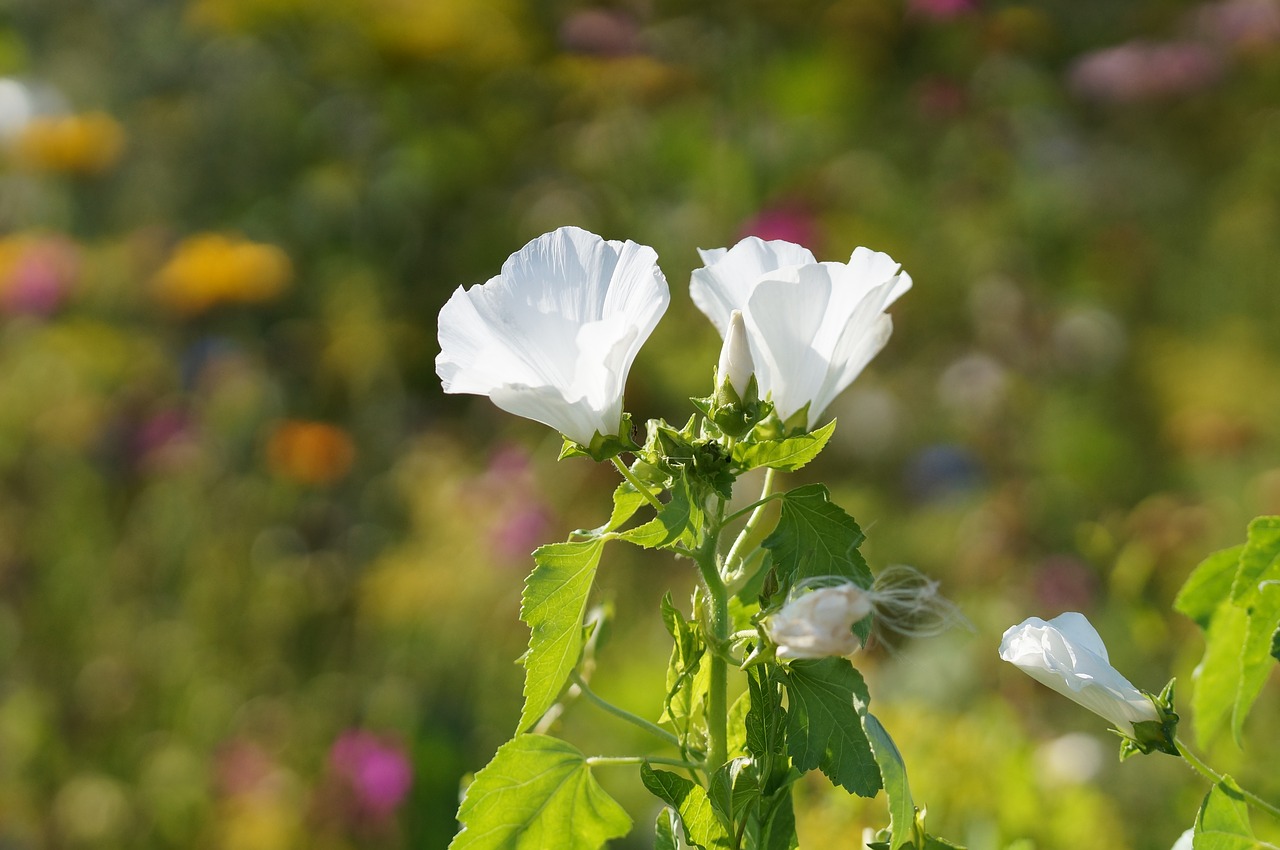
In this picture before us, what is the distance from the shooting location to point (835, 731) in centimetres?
40

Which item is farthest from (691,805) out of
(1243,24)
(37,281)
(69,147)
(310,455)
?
(1243,24)

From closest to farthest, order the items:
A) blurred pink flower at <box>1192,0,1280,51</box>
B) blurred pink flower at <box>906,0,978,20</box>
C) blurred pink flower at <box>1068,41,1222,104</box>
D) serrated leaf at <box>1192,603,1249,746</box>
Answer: serrated leaf at <box>1192,603,1249,746</box> < blurred pink flower at <box>906,0,978,20</box> < blurred pink flower at <box>1068,41,1222,104</box> < blurred pink flower at <box>1192,0,1280,51</box>

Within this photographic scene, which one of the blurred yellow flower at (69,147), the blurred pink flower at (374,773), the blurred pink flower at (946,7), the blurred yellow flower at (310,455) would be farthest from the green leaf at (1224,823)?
the blurred yellow flower at (69,147)

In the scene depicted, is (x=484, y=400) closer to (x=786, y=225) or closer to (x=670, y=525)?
(x=786, y=225)

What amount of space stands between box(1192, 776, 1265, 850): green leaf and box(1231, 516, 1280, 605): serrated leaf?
80 millimetres

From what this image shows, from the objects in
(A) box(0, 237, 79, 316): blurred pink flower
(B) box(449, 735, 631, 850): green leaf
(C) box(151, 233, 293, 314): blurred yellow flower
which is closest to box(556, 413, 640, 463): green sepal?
(B) box(449, 735, 631, 850): green leaf

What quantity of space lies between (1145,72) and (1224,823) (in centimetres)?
290

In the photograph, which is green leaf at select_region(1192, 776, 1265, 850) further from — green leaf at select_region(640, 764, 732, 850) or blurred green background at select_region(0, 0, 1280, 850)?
blurred green background at select_region(0, 0, 1280, 850)

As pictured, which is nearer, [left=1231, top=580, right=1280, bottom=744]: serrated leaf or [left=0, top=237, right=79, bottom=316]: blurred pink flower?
[left=1231, top=580, right=1280, bottom=744]: serrated leaf

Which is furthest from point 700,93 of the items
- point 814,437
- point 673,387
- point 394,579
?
point 814,437

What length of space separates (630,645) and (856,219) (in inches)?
50.1

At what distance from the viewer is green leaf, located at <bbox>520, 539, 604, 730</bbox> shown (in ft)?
1.38

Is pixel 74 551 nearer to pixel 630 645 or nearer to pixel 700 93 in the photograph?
pixel 630 645

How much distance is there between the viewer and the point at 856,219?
109 inches
